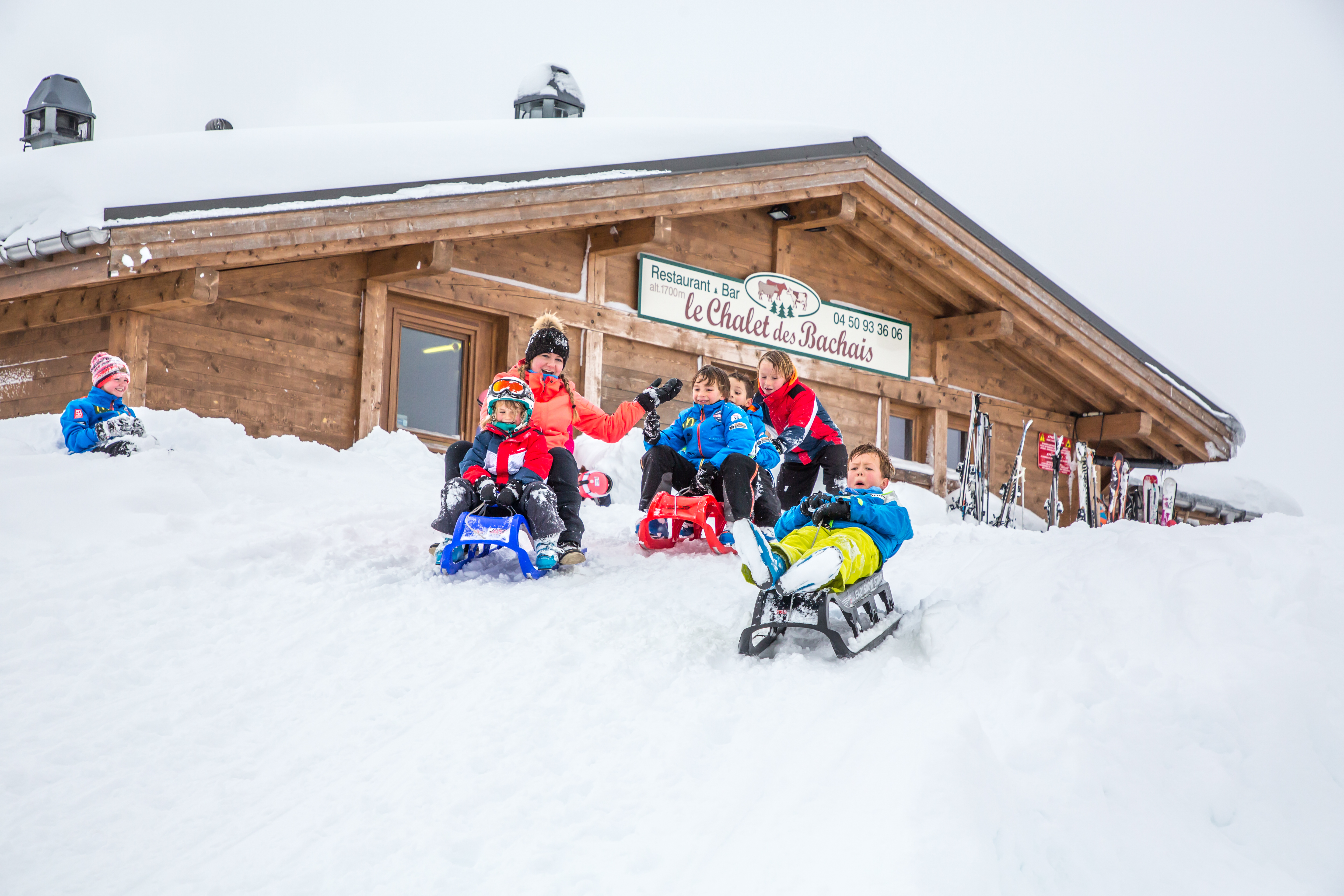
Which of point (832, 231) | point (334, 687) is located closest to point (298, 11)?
point (832, 231)

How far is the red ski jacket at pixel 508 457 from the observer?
263 inches

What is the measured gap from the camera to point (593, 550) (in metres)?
7.41

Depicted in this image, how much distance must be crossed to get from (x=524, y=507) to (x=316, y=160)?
462 centimetres

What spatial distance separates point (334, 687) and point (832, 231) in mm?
10297

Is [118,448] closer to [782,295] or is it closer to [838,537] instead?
[838,537]

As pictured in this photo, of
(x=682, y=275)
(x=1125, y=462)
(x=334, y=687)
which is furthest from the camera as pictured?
(x=1125, y=462)

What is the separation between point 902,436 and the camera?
47.7 feet

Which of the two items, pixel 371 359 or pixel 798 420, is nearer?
pixel 798 420

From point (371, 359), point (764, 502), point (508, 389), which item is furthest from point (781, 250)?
point (508, 389)

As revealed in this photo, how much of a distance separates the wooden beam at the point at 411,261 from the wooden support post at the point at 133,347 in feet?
7.01

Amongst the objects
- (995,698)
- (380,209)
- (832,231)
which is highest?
(832,231)

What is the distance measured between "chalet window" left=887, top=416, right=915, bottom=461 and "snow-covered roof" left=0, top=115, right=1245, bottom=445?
9.73ft

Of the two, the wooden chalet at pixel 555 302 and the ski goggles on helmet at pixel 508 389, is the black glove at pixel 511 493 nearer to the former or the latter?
the ski goggles on helmet at pixel 508 389

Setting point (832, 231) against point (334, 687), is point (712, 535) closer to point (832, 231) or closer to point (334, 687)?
point (334, 687)
